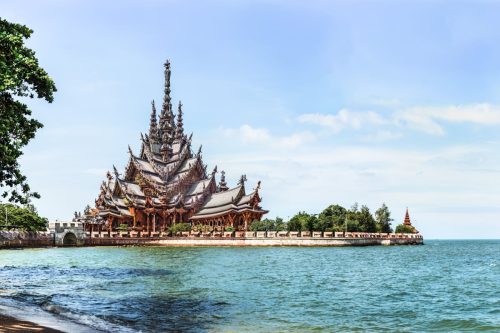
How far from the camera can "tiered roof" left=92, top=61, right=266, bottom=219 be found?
331 ft

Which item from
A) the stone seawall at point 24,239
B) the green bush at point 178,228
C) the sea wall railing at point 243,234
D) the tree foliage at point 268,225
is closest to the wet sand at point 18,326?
the stone seawall at point 24,239

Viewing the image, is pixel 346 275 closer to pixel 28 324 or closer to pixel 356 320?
pixel 356 320

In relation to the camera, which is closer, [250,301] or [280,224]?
[250,301]

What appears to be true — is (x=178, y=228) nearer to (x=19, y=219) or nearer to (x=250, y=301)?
(x=19, y=219)

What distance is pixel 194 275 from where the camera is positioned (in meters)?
32.9

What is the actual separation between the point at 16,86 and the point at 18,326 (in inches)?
385

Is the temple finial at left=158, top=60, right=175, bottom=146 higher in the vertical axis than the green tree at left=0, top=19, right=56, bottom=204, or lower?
higher

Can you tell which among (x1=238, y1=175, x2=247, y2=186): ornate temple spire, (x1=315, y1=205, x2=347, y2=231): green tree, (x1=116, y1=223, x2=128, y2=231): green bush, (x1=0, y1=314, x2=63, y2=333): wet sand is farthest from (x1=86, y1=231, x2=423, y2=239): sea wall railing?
(x1=0, y1=314, x2=63, y2=333): wet sand

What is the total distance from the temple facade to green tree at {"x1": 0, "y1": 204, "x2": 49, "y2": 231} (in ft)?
55.6

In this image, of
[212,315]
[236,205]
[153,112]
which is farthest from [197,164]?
[212,315]

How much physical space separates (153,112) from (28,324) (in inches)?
4862

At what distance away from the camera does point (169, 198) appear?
10656 centimetres

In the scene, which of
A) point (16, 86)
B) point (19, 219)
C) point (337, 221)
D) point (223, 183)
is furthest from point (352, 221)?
point (16, 86)

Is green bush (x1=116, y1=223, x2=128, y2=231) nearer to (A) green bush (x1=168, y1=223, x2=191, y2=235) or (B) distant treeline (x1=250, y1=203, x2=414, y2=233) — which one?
(A) green bush (x1=168, y1=223, x2=191, y2=235)
